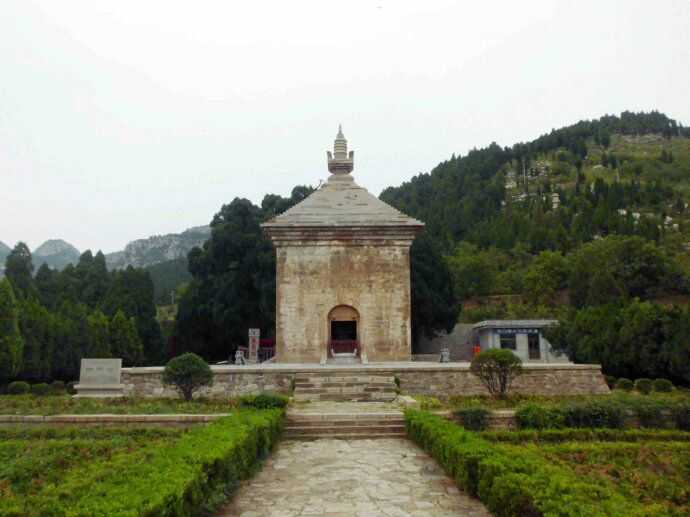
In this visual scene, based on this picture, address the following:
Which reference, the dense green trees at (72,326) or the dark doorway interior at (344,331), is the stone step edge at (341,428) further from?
the dense green trees at (72,326)

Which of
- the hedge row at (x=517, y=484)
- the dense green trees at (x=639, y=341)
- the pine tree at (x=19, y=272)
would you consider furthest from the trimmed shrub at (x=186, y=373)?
the pine tree at (x=19, y=272)

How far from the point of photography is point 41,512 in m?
5.46

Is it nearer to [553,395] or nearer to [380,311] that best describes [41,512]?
[553,395]

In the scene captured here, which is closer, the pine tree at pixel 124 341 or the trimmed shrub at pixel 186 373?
the trimmed shrub at pixel 186 373

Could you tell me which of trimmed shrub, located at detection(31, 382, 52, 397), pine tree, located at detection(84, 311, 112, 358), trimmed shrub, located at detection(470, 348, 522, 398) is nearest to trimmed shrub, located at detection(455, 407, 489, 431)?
trimmed shrub, located at detection(470, 348, 522, 398)

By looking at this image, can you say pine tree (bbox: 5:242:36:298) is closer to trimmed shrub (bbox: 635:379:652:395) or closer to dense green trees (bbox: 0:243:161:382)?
dense green trees (bbox: 0:243:161:382)

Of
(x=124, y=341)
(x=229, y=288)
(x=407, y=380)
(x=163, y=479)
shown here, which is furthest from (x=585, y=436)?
(x=124, y=341)

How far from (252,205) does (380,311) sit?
566 inches

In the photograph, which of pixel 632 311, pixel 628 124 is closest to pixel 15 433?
pixel 632 311

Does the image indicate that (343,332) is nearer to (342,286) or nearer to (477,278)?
(342,286)

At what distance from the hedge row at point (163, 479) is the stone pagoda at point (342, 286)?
463 inches

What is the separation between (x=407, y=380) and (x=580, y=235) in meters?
55.2

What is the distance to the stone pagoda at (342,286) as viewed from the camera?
68.1ft

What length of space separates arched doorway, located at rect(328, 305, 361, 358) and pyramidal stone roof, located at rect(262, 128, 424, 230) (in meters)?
2.99
